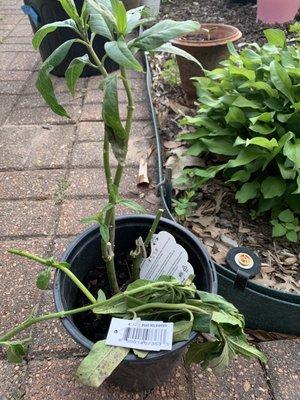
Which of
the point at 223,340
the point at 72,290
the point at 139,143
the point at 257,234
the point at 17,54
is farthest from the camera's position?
the point at 17,54

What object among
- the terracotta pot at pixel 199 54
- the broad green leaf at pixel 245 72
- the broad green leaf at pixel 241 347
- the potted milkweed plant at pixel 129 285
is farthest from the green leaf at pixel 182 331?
the terracotta pot at pixel 199 54

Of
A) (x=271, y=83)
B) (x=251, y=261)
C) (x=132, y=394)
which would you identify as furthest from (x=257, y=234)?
(x=132, y=394)

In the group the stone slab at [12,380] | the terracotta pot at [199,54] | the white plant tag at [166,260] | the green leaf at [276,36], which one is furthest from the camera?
the terracotta pot at [199,54]

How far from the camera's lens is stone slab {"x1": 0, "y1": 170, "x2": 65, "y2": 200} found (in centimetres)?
181

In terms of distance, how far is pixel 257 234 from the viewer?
147 cm

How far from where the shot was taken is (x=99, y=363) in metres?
0.79

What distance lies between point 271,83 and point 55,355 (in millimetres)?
1290

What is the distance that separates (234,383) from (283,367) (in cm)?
17

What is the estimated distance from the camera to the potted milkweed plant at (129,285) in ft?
2.33

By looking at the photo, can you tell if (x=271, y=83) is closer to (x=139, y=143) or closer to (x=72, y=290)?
(x=139, y=143)

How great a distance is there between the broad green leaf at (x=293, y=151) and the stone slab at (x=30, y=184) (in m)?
1.06

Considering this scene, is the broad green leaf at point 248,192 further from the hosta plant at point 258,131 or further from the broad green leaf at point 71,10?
the broad green leaf at point 71,10

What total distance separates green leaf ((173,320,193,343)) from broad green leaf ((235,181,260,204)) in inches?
28.8

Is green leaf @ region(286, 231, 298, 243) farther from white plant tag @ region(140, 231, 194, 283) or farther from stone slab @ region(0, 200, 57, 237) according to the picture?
stone slab @ region(0, 200, 57, 237)
